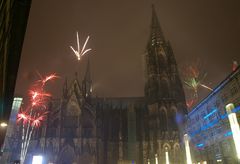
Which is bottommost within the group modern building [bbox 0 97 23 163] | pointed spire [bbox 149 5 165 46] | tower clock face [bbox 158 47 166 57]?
modern building [bbox 0 97 23 163]

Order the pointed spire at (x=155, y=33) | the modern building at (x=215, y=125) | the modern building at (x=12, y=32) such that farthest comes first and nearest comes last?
the pointed spire at (x=155, y=33)
the modern building at (x=215, y=125)
the modern building at (x=12, y=32)

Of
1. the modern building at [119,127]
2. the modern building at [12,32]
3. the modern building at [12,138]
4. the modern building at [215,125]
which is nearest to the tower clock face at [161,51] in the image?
the modern building at [119,127]

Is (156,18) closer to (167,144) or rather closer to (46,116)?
(167,144)

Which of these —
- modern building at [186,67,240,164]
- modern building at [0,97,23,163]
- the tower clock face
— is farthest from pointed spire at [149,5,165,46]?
modern building at [0,97,23,163]

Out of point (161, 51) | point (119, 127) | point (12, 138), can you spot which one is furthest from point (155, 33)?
point (12, 138)

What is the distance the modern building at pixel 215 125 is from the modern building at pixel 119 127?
14.9 ft

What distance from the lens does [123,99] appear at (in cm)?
5250

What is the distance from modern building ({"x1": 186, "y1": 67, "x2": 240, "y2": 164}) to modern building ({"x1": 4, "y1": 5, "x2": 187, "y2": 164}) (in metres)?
4.55

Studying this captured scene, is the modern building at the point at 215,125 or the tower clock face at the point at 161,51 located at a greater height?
the tower clock face at the point at 161,51

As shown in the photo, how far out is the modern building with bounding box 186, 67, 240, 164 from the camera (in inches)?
919

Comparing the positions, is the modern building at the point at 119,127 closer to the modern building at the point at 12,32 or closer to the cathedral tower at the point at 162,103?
the cathedral tower at the point at 162,103

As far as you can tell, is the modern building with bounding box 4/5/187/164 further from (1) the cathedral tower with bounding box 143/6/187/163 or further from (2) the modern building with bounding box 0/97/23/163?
(2) the modern building with bounding box 0/97/23/163

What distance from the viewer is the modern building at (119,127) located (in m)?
36.7

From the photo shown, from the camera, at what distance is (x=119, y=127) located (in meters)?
42.0
